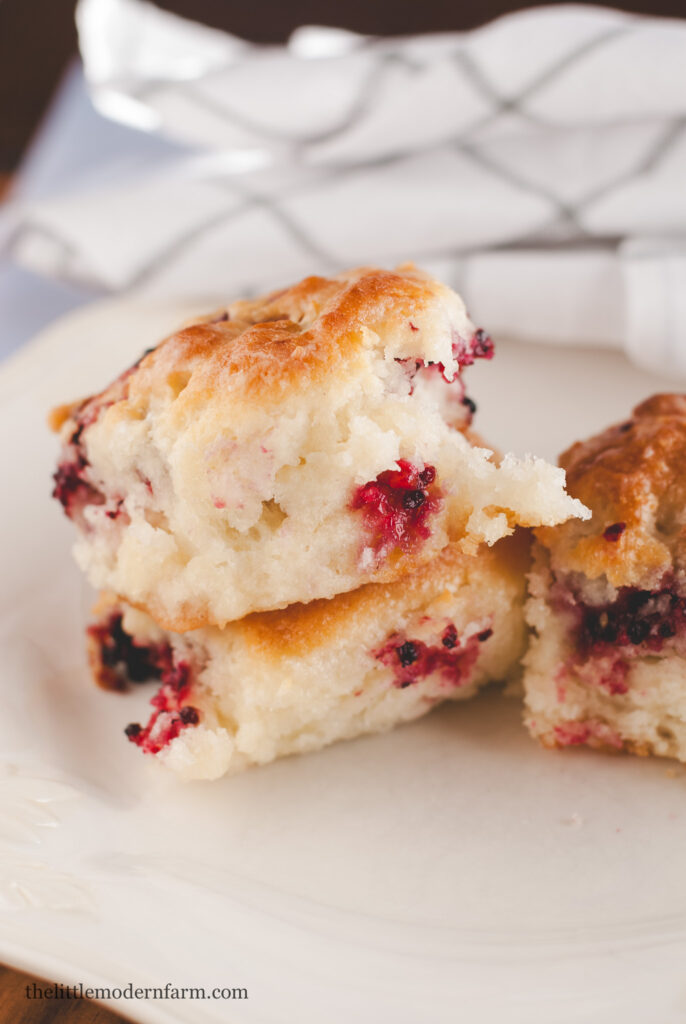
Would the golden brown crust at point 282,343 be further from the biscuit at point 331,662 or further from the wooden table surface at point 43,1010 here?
the wooden table surface at point 43,1010

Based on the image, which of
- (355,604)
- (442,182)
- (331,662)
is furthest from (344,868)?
(442,182)

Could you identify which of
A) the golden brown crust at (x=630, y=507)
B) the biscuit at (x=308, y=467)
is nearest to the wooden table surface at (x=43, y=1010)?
the biscuit at (x=308, y=467)

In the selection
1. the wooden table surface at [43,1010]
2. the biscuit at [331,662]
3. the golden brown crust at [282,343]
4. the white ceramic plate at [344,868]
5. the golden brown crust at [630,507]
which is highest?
the golden brown crust at [282,343]

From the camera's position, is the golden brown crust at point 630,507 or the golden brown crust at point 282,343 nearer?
the golden brown crust at point 282,343

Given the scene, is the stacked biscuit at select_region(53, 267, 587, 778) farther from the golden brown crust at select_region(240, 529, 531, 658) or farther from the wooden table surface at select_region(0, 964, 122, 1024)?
the wooden table surface at select_region(0, 964, 122, 1024)

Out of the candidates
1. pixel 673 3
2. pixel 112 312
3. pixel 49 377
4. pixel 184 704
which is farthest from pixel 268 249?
pixel 673 3

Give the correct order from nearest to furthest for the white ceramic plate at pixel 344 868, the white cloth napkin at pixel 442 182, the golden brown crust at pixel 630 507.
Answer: the white ceramic plate at pixel 344 868
the golden brown crust at pixel 630 507
the white cloth napkin at pixel 442 182

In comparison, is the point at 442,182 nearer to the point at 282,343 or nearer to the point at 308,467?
the point at 282,343
